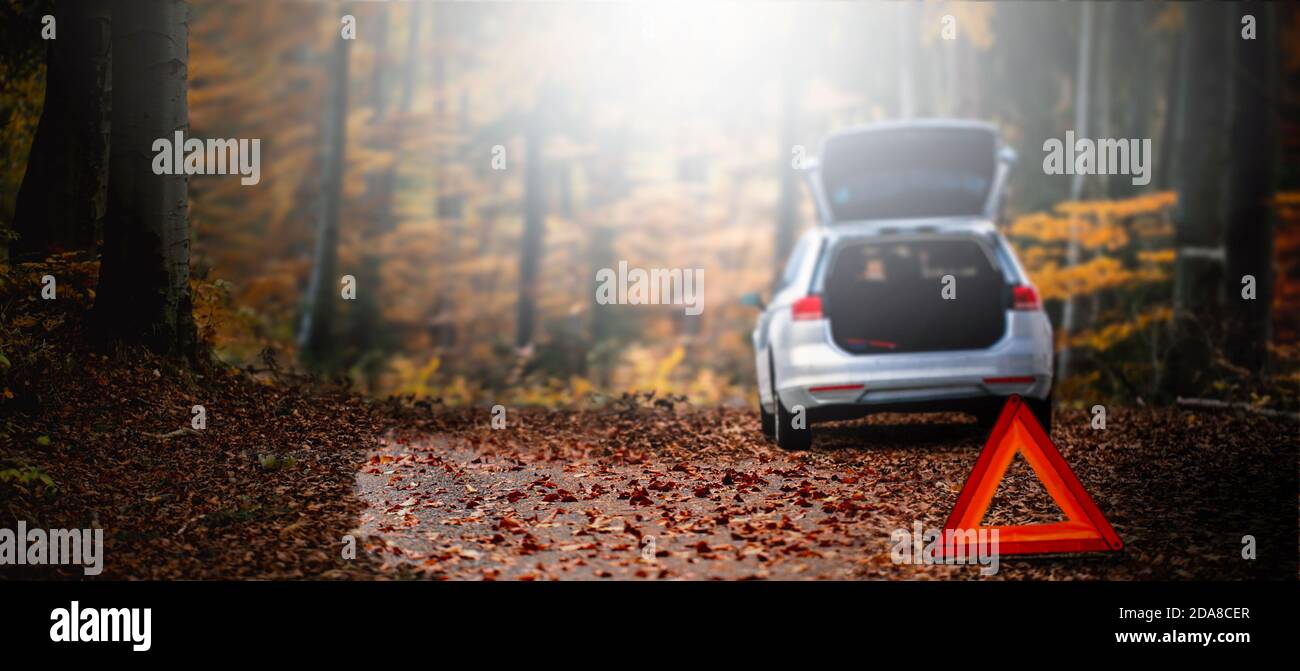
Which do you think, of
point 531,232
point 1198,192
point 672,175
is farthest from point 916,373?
point 672,175

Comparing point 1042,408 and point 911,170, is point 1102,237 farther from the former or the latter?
point 1042,408

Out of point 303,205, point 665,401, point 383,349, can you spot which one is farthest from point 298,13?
point 665,401

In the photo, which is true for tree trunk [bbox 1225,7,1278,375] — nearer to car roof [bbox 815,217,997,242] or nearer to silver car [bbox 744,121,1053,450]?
silver car [bbox 744,121,1053,450]

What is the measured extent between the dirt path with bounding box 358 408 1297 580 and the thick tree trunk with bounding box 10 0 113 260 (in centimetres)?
318

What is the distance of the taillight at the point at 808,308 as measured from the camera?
9430 millimetres

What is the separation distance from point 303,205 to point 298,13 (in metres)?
4.65

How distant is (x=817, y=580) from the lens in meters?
6.14

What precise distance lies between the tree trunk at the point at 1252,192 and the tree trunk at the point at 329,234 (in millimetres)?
14465

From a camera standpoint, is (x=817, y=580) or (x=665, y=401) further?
(x=665, y=401)

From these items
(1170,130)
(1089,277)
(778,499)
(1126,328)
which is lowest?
(778,499)

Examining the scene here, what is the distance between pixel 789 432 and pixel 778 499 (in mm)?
1849

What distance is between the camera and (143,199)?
9023 millimetres

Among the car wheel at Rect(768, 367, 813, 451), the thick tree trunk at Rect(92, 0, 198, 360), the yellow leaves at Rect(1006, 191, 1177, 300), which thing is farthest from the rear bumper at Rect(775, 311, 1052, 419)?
A: the yellow leaves at Rect(1006, 191, 1177, 300)
